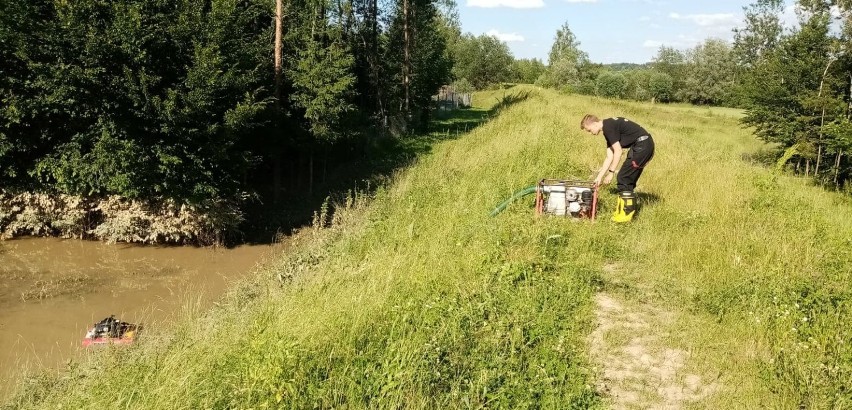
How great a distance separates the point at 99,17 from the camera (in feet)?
33.9

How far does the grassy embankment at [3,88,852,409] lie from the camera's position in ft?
13.0

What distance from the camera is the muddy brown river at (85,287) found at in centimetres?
738

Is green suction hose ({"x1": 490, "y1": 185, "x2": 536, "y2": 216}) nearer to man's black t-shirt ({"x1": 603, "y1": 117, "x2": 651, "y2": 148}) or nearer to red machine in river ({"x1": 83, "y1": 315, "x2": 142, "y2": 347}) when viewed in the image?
man's black t-shirt ({"x1": 603, "y1": 117, "x2": 651, "y2": 148})

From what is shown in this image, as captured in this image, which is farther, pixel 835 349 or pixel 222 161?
pixel 222 161

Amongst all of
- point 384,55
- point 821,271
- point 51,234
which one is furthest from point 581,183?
point 384,55

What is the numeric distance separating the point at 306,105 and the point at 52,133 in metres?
6.13

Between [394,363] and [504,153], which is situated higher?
[504,153]

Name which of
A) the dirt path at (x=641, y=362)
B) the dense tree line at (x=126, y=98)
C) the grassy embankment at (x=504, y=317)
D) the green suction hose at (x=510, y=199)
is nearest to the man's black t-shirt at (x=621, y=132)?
the grassy embankment at (x=504, y=317)

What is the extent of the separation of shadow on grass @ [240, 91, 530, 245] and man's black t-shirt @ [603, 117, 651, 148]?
6590 mm

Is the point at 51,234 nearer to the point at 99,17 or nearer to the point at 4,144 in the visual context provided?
the point at 4,144

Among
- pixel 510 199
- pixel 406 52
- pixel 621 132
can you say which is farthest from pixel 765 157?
pixel 510 199

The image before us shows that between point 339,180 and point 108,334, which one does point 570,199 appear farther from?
point 339,180

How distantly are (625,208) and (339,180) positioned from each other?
37.8 feet

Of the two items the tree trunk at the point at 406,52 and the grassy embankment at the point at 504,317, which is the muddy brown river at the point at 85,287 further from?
the tree trunk at the point at 406,52
